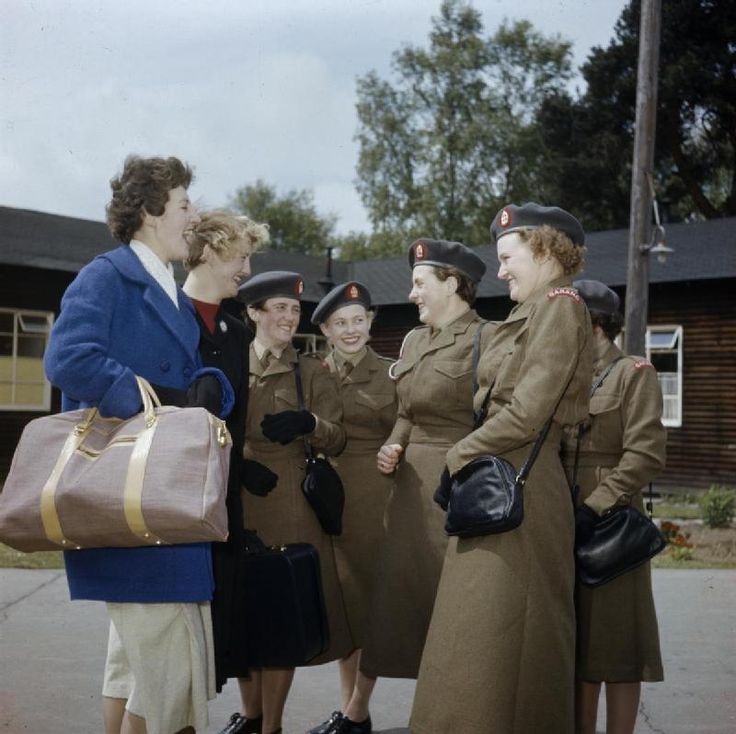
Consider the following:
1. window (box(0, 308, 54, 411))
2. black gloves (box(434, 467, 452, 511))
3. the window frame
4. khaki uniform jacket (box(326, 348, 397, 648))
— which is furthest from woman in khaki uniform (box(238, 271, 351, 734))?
the window frame

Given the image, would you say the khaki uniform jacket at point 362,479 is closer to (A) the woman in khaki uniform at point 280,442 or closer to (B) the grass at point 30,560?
(A) the woman in khaki uniform at point 280,442

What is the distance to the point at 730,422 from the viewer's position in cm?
1992

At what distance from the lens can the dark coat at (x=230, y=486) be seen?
376 cm

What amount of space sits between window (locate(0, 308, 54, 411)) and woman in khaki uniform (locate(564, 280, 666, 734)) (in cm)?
1627

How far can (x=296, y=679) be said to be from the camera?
607cm

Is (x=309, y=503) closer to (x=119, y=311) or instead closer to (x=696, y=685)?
(x=119, y=311)

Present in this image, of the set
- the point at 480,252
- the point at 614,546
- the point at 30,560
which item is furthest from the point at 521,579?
the point at 480,252

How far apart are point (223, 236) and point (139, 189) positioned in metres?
0.69

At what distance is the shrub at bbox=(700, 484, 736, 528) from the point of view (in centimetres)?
1346

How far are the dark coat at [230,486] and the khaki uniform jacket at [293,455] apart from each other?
2.12 ft

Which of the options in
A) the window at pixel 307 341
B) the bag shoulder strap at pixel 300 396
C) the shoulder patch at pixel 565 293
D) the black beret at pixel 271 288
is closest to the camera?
the shoulder patch at pixel 565 293

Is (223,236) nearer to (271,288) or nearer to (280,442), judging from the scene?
(271,288)

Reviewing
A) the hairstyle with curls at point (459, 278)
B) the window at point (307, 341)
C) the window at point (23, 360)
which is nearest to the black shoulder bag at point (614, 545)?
the hairstyle with curls at point (459, 278)

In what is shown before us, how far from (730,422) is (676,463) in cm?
128
